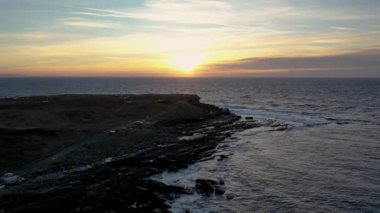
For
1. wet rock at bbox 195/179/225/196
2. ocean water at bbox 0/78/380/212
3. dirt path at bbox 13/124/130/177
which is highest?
dirt path at bbox 13/124/130/177

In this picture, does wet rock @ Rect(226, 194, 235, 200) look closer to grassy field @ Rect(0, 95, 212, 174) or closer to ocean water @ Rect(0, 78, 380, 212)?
ocean water @ Rect(0, 78, 380, 212)

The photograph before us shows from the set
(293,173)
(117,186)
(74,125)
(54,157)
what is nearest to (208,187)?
(117,186)

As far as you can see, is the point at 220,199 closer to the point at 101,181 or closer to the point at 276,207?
the point at 276,207

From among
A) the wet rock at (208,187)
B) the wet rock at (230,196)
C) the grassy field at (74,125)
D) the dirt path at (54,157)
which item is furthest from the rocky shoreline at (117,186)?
the grassy field at (74,125)

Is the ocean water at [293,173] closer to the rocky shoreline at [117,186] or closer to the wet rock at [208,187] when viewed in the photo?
the wet rock at [208,187]

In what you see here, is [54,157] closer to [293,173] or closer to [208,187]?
[208,187]

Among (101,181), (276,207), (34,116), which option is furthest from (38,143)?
(276,207)

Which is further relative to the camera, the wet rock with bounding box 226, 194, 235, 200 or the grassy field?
the grassy field

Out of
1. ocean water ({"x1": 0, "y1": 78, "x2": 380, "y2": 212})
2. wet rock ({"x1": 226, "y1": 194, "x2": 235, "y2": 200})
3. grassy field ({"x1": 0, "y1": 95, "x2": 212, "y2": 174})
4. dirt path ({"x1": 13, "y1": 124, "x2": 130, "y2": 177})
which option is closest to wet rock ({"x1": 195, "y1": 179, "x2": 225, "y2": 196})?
ocean water ({"x1": 0, "y1": 78, "x2": 380, "y2": 212})
